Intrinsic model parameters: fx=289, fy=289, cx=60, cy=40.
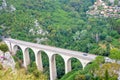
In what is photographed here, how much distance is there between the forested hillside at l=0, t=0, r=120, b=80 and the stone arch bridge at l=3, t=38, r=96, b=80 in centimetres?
206

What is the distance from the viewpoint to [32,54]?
4438 cm

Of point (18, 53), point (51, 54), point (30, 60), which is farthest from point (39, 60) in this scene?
point (18, 53)

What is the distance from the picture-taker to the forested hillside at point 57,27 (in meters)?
46.4

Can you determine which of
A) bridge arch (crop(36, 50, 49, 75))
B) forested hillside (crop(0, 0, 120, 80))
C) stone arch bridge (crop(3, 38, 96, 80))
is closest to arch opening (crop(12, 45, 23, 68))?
stone arch bridge (crop(3, 38, 96, 80))

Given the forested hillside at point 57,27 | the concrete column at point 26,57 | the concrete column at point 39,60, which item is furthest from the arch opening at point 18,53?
the concrete column at point 39,60

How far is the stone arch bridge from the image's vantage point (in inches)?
1368

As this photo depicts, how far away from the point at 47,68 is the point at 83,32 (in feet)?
35.7

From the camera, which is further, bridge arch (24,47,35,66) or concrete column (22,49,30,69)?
bridge arch (24,47,35,66)

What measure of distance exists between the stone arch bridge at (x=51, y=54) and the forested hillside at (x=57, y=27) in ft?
6.76

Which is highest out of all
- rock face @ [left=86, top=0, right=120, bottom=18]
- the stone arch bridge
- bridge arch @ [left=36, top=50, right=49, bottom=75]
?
rock face @ [left=86, top=0, right=120, bottom=18]

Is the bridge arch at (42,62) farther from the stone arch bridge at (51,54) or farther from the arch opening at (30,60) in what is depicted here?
the arch opening at (30,60)

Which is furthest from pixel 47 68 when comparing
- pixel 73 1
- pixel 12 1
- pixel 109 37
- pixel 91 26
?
pixel 73 1

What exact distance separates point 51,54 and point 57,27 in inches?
651

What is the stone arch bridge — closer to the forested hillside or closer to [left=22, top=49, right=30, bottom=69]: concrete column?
[left=22, top=49, right=30, bottom=69]: concrete column
